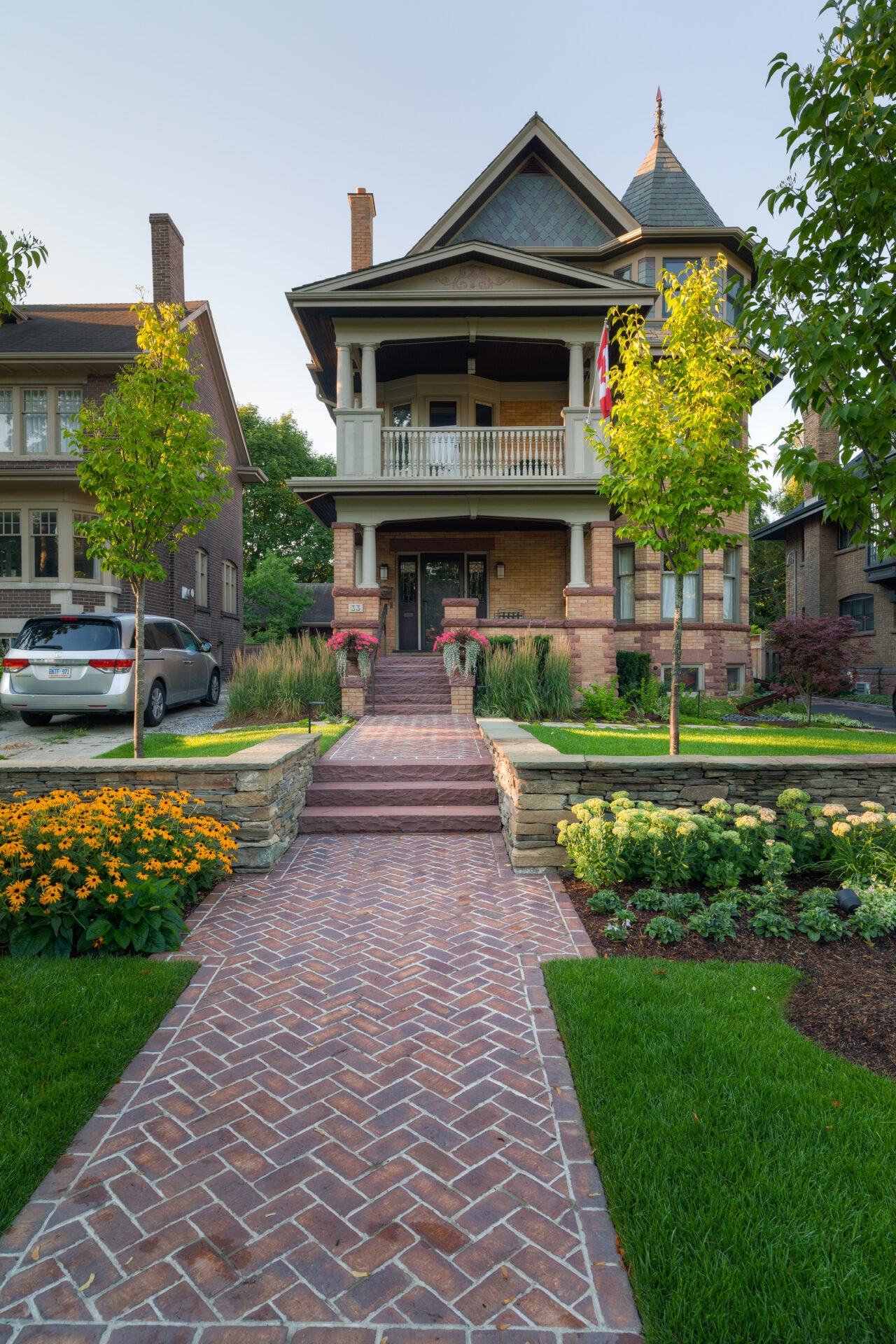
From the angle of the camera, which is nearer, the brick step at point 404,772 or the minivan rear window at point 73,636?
the brick step at point 404,772

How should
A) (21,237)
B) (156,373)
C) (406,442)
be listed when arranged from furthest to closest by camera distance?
1. (406,442)
2. (156,373)
3. (21,237)

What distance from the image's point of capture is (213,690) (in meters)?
14.0

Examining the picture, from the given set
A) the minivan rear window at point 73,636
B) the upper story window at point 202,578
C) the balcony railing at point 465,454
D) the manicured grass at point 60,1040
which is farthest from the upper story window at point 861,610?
the manicured grass at point 60,1040

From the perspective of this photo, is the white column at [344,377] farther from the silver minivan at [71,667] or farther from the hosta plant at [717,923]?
the hosta plant at [717,923]

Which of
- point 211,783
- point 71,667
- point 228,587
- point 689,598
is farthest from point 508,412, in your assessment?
point 211,783

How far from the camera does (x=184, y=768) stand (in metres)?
5.45

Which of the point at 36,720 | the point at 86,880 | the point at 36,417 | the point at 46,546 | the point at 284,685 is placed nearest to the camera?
the point at 86,880

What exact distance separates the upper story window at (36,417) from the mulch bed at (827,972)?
16.7 m

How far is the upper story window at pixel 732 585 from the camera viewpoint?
57.3 feet

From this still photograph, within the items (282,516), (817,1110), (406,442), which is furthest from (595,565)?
(282,516)

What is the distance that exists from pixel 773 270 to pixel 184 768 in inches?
190

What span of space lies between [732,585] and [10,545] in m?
16.5

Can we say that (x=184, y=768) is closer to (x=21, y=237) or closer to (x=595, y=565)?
(x=21, y=237)

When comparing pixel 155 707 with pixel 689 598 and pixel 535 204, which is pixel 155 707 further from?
pixel 535 204
